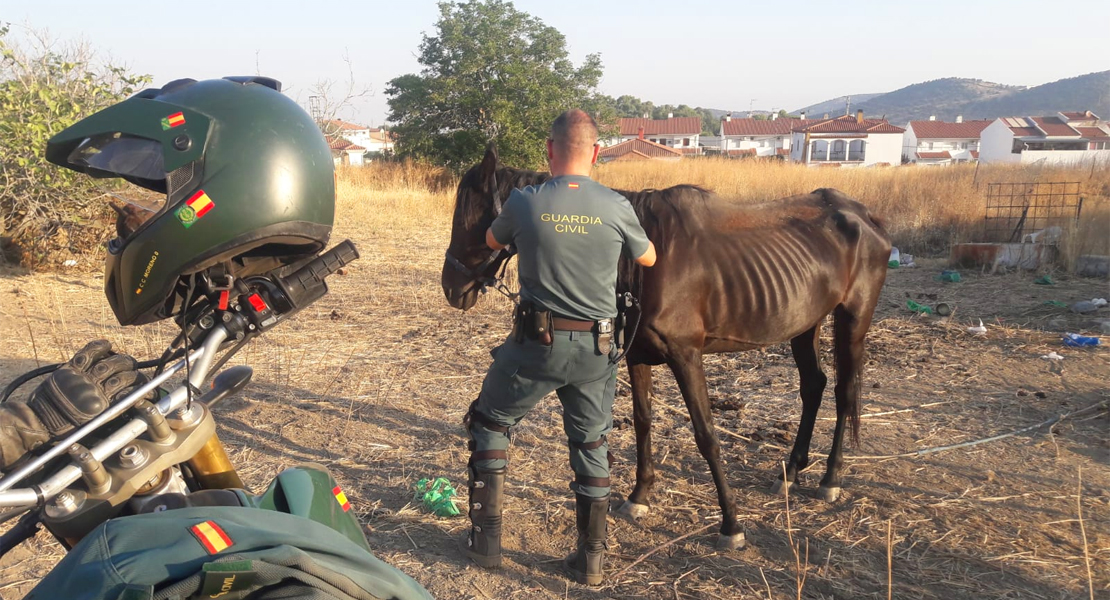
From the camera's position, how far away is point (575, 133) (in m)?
3.29

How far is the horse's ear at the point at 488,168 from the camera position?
3.88 meters

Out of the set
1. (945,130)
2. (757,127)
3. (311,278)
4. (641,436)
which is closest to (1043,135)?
(945,130)

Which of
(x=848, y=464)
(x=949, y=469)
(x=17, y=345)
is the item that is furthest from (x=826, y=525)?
(x=17, y=345)

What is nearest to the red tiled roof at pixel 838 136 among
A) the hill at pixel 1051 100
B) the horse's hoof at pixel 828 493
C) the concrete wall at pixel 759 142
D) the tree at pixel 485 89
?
the concrete wall at pixel 759 142

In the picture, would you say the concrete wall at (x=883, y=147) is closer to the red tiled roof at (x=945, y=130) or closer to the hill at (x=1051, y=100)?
the red tiled roof at (x=945, y=130)

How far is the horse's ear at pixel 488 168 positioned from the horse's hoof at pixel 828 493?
2794mm

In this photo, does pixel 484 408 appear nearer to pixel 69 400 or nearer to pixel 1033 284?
pixel 69 400

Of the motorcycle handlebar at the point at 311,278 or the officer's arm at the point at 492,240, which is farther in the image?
the officer's arm at the point at 492,240

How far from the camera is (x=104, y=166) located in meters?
1.83

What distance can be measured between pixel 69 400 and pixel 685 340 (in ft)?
9.63

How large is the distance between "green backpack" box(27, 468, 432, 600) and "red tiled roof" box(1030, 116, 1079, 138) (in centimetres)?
8188

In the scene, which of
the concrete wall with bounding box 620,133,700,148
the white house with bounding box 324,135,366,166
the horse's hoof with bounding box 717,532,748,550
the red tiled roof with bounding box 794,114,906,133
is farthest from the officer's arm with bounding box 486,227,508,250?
the concrete wall with bounding box 620,133,700,148

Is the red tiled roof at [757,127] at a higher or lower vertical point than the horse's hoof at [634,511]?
higher

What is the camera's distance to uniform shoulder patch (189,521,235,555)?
1.14 meters
